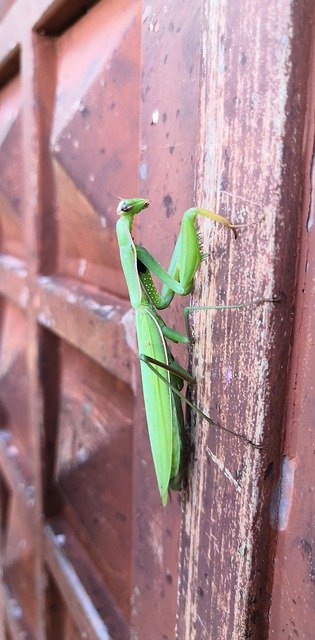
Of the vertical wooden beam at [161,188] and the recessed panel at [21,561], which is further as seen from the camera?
the recessed panel at [21,561]

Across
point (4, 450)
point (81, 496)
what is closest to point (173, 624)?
point (81, 496)

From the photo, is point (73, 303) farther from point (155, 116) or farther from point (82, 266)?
point (155, 116)

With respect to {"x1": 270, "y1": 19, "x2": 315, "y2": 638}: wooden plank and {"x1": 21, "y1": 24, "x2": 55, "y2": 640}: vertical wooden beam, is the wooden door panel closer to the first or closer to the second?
{"x1": 21, "y1": 24, "x2": 55, "y2": 640}: vertical wooden beam

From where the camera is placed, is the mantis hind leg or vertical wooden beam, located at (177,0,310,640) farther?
the mantis hind leg

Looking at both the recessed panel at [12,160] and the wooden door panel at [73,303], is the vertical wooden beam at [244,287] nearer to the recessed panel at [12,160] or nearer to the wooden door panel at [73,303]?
the wooden door panel at [73,303]

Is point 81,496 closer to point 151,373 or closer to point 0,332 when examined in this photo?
point 151,373

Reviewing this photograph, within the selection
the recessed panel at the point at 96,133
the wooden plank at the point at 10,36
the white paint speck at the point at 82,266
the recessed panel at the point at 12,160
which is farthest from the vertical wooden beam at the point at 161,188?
the recessed panel at the point at 12,160

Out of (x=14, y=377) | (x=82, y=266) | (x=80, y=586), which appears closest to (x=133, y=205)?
(x=82, y=266)

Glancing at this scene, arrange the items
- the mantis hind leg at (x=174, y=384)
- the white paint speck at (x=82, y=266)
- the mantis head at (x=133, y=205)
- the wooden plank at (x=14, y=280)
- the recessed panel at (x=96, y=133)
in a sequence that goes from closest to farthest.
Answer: the mantis hind leg at (x=174, y=384) → the mantis head at (x=133, y=205) → the recessed panel at (x=96, y=133) → the white paint speck at (x=82, y=266) → the wooden plank at (x=14, y=280)

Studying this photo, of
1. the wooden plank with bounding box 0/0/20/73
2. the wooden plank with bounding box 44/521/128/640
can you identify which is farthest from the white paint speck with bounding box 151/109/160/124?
the wooden plank with bounding box 44/521/128/640
